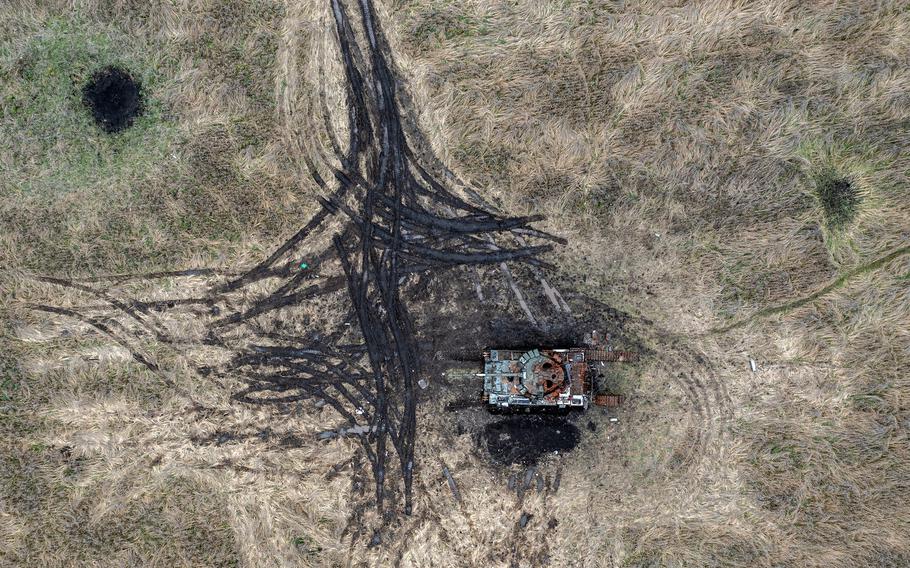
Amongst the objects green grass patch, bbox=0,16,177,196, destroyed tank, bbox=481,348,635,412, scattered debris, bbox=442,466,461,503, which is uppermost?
green grass patch, bbox=0,16,177,196

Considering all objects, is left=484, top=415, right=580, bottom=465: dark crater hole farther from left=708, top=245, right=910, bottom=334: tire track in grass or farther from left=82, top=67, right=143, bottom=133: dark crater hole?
left=82, top=67, right=143, bottom=133: dark crater hole

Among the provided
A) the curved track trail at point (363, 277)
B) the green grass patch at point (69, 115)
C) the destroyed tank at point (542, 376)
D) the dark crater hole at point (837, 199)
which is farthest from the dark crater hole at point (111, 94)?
the dark crater hole at point (837, 199)

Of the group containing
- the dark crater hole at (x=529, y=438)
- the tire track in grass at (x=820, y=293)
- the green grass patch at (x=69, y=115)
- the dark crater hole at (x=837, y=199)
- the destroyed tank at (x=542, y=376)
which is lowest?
the dark crater hole at (x=529, y=438)

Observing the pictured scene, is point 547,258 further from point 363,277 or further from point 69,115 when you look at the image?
point 69,115

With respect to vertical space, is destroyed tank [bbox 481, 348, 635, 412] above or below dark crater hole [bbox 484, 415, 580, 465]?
above

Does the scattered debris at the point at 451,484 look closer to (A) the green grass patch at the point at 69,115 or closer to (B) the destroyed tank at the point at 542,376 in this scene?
(B) the destroyed tank at the point at 542,376

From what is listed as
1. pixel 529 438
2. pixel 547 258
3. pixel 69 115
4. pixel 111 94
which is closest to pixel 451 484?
pixel 529 438

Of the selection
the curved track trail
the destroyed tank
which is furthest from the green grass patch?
the destroyed tank
